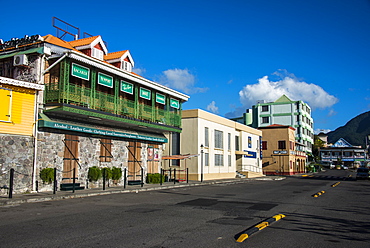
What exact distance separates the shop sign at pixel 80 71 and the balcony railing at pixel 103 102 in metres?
0.66

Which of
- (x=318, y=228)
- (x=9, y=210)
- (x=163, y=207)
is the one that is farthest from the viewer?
(x=163, y=207)

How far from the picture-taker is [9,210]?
12.1m

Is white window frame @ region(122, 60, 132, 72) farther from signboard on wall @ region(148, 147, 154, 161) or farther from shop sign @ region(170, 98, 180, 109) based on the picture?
signboard on wall @ region(148, 147, 154, 161)

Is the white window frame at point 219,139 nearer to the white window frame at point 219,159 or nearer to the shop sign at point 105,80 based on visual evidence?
the white window frame at point 219,159

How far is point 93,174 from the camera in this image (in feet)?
70.6

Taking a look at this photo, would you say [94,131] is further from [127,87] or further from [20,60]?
[20,60]

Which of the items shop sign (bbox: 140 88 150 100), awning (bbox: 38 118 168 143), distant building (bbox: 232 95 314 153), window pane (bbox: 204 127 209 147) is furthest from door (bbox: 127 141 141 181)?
distant building (bbox: 232 95 314 153)

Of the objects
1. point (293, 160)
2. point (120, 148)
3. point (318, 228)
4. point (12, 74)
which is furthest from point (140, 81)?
point (293, 160)

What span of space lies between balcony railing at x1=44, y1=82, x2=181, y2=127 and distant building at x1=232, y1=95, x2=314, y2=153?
6303 cm

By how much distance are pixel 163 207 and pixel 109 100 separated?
38.2 feet

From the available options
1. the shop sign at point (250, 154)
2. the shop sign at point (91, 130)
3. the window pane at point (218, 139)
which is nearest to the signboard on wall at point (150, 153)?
the shop sign at point (91, 130)

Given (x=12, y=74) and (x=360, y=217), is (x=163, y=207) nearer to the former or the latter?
(x=360, y=217)

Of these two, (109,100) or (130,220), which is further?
(109,100)

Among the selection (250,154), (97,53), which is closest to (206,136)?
(250,154)
